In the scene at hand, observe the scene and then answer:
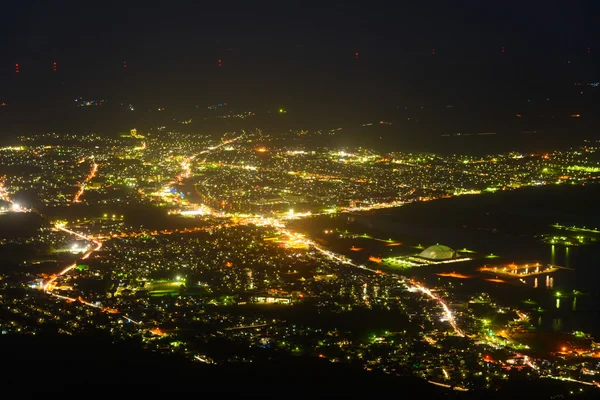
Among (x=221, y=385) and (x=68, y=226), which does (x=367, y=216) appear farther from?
(x=221, y=385)

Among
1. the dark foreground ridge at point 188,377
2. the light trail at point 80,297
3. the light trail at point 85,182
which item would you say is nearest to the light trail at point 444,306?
the dark foreground ridge at point 188,377

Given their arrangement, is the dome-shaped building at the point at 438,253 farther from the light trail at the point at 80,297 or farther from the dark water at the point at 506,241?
the light trail at the point at 80,297

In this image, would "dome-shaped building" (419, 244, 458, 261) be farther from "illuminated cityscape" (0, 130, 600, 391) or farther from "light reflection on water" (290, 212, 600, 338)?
"light reflection on water" (290, 212, 600, 338)

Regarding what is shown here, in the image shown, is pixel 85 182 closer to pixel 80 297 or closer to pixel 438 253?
pixel 80 297

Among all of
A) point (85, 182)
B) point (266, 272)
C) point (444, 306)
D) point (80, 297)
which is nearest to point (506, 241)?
point (266, 272)

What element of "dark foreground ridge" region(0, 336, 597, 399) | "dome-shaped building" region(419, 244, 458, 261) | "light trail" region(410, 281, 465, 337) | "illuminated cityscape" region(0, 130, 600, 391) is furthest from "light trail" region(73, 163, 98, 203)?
"dark foreground ridge" region(0, 336, 597, 399)

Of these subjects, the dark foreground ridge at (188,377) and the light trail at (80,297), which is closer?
the dark foreground ridge at (188,377)
